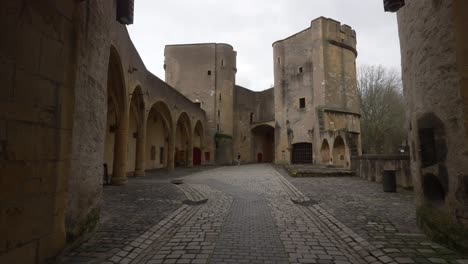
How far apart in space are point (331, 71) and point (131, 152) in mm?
18886

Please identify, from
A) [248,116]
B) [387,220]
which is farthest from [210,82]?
[387,220]

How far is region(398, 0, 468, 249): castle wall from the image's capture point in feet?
10.9

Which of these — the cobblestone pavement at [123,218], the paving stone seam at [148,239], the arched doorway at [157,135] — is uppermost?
the arched doorway at [157,135]

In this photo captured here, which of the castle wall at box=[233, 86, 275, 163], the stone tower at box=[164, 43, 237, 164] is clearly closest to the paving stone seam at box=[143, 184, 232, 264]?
the stone tower at box=[164, 43, 237, 164]

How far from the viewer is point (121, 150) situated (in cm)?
1137

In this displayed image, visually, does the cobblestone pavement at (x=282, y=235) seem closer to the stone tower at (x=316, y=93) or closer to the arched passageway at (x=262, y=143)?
the stone tower at (x=316, y=93)

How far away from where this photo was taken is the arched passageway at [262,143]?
116 ft

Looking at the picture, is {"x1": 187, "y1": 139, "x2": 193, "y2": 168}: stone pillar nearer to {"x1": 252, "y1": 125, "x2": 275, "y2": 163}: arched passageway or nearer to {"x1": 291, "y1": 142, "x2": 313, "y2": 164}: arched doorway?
{"x1": 291, "y1": 142, "x2": 313, "y2": 164}: arched doorway

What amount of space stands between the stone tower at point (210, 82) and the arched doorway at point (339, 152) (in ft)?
43.4

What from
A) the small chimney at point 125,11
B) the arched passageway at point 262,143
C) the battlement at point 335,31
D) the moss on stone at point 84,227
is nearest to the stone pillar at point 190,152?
the arched passageway at point 262,143

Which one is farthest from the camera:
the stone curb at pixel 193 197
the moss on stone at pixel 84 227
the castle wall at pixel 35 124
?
the stone curb at pixel 193 197

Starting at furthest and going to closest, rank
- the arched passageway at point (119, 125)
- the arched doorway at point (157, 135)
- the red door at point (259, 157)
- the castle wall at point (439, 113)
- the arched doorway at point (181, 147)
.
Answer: the red door at point (259, 157) < the arched doorway at point (181, 147) < the arched doorway at point (157, 135) < the arched passageway at point (119, 125) < the castle wall at point (439, 113)

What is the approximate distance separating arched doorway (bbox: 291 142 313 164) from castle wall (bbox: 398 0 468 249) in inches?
846

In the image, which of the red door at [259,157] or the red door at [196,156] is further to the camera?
the red door at [259,157]
